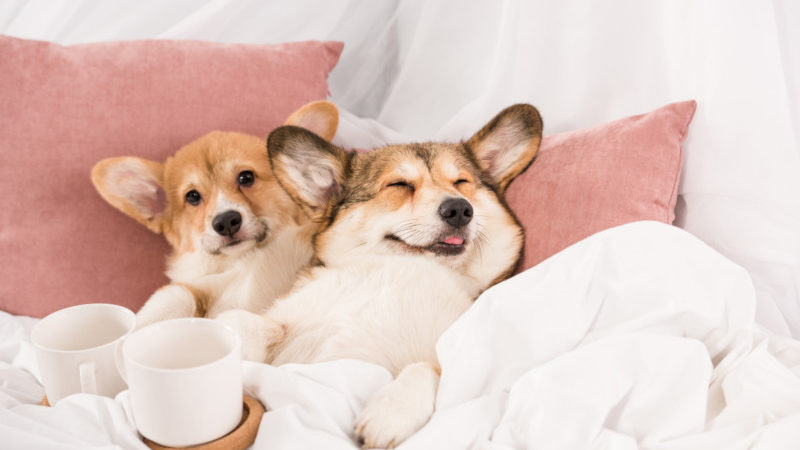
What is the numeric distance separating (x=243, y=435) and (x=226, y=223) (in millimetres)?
507

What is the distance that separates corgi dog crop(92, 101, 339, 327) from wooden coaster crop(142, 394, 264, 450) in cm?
38

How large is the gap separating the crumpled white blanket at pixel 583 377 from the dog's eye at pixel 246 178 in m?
0.49

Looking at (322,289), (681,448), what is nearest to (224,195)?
(322,289)

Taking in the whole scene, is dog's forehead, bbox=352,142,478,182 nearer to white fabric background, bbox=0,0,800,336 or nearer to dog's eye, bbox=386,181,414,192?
dog's eye, bbox=386,181,414,192

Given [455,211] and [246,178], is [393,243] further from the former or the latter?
[246,178]

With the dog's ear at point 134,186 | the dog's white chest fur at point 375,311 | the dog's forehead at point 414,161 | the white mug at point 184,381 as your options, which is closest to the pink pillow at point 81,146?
the dog's ear at point 134,186

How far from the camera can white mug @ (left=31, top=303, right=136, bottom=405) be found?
83 cm

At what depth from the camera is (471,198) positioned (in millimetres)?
1126

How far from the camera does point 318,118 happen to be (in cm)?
134

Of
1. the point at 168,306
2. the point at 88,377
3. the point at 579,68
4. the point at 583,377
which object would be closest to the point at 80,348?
the point at 88,377

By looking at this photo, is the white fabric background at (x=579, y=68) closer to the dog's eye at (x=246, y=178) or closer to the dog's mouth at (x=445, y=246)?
the dog's eye at (x=246, y=178)

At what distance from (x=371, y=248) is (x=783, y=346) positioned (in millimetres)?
748

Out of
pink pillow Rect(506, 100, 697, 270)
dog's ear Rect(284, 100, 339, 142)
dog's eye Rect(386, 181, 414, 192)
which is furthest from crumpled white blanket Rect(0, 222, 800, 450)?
dog's ear Rect(284, 100, 339, 142)

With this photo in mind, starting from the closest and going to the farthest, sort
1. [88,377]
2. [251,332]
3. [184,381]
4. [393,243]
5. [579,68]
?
1. [184,381]
2. [88,377]
3. [251,332]
4. [393,243]
5. [579,68]
